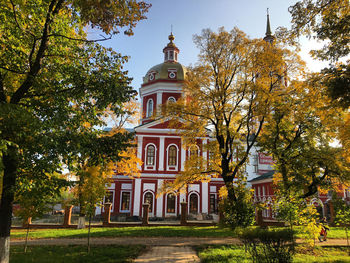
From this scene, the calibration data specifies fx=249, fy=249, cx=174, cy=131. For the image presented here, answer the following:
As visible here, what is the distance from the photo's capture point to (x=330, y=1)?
7.46 metres

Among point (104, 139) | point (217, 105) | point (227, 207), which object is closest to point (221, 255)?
point (227, 207)

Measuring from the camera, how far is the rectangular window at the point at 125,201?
25.6 metres

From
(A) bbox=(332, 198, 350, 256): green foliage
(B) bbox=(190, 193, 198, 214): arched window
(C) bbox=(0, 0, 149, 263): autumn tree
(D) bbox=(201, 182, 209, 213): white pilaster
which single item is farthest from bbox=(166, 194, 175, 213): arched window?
(C) bbox=(0, 0, 149, 263): autumn tree

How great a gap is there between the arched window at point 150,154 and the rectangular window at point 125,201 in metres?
4.28

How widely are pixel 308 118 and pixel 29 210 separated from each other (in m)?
15.7

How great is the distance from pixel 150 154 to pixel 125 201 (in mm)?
5631

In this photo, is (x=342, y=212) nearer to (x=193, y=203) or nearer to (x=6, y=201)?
(x=6, y=201)

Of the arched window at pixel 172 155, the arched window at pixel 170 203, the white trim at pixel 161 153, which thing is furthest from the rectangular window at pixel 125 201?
the arched window at pixel 172 155

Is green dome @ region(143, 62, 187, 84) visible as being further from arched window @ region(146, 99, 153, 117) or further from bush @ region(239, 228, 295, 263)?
bush @ region(239, 228, 295, 263)

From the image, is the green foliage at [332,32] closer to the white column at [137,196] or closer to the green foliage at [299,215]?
the green foliage at [299,215]

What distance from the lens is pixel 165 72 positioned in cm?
2862

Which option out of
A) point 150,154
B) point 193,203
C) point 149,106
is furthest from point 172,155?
point 149,106

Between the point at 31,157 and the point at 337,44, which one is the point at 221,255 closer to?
the point at 31,157

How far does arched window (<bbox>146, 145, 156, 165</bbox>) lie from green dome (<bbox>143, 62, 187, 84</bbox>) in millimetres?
8287
